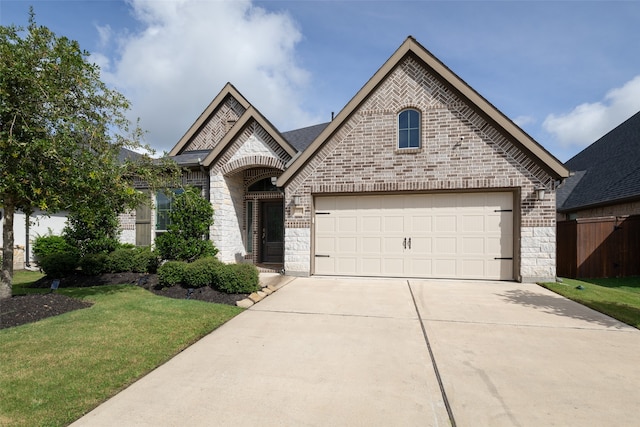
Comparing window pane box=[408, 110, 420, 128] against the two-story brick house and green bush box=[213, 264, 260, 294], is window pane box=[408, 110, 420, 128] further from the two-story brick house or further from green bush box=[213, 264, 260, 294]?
green bush box=[213, 264, 260, 294]

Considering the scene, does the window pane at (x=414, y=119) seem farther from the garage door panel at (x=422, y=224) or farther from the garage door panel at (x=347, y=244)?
the garage door panel at (x=347, y=244)

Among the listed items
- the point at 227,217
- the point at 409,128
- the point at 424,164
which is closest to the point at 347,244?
the point at 424,164

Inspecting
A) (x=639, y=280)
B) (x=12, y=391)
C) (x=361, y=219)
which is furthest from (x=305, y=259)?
(x=639, y=280)

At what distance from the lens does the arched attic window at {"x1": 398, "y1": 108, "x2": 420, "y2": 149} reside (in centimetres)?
974

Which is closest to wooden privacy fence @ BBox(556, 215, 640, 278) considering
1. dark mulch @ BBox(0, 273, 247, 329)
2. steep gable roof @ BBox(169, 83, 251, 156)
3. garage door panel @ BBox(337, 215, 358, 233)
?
Answer: garage door panel @ BBox(337, 215, 358, 233)

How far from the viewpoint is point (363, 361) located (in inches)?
156

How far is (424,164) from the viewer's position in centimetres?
955

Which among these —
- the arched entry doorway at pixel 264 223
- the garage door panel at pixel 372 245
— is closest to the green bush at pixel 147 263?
the arched entry doorway at pixel 264 223

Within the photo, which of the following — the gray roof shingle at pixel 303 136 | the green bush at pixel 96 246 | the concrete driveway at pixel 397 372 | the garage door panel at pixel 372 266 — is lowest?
the concrete driveway at pixel 397 372

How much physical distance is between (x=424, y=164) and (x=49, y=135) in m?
8.81

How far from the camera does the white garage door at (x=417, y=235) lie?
369 inches

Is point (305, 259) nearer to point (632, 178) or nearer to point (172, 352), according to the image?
point (172, 352)

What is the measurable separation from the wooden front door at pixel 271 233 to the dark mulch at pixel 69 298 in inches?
171

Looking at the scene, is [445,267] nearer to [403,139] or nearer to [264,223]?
[403,139]
